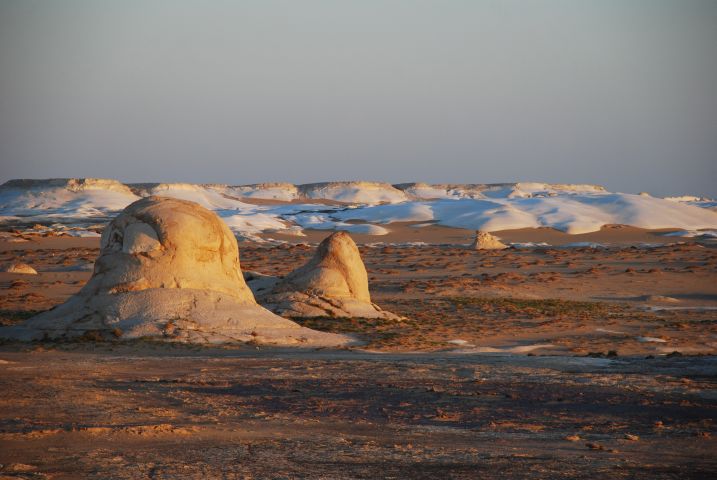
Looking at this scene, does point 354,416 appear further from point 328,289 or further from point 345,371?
point 328,289

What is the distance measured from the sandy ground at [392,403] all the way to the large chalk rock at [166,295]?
61 centimetres

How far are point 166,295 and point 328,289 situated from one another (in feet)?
12.2

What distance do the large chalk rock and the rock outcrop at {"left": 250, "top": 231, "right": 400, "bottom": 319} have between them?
6.24 ft

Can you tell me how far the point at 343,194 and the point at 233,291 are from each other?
249 ft

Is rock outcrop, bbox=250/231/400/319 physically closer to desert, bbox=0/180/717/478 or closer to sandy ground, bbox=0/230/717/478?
desert, bbox=0/180/717/478

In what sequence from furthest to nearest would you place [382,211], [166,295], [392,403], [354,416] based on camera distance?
[382,211], [166,295], [392,403], [354,416]

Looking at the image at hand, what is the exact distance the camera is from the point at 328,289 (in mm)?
16312

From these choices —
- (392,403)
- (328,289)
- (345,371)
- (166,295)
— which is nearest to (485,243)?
(328,289)

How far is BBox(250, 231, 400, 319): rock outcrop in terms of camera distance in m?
16.0

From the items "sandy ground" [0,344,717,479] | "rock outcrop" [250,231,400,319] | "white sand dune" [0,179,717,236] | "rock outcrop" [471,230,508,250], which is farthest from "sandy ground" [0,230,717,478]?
"white sand dune" [0,179,717,236]

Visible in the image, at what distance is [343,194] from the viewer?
89.7 meters

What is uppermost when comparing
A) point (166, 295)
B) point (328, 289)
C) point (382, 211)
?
point (382, 211)

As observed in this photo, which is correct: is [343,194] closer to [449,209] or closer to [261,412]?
[449,209]

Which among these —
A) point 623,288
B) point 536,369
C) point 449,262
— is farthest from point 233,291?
point 449,262
